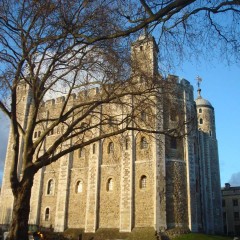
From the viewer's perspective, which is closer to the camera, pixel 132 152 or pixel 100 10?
pixel 100 10

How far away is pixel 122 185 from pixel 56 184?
23.6ft

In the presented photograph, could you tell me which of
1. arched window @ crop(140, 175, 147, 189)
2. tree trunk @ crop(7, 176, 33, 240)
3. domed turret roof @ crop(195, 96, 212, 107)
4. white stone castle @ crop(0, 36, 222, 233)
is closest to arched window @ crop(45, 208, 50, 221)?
white stone castle @ crop(0, 36, 222, 233)

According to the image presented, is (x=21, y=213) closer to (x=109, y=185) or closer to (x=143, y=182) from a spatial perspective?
(x=143, y=182)

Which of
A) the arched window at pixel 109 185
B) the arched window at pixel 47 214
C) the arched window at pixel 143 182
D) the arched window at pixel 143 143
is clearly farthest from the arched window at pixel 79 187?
the arched window at pixel 143 143

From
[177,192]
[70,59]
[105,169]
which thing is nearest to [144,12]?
[70,59]

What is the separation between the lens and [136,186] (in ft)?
88.0

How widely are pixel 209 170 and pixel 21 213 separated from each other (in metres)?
23.5

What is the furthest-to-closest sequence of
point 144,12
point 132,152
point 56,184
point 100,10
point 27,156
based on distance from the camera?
1. point 56,184
2. point 132,152
3. point 27,156
4. point 100,10
5. point 144,12

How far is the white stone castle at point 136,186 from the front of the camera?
84.7 ft

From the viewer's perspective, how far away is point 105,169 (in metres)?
29.1

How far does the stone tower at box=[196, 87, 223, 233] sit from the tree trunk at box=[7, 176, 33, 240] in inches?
778

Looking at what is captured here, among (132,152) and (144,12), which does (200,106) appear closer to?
(132,152)

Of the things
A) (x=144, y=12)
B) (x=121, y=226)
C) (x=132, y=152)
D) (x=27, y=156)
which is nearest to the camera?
(x=144, y=12)

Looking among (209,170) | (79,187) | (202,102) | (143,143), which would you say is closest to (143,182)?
(143,143)
